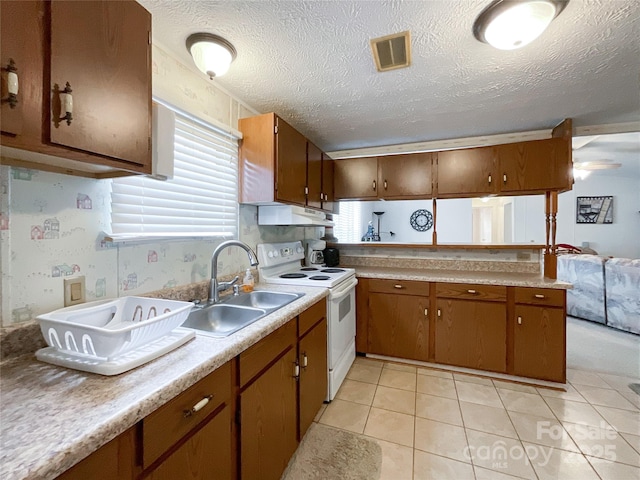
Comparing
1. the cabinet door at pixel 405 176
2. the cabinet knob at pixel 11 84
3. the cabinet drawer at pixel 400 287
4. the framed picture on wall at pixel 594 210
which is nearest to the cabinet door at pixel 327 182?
the cabinet door at pixel 405 176

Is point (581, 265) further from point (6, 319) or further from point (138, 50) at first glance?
point (6, 319)

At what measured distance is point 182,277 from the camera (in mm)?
1579

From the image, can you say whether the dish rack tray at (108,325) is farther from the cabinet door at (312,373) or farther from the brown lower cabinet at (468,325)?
the brown lower cabinet at (468,325)

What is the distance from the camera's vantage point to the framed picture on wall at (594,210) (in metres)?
5.93

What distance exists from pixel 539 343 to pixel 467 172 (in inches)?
62.4

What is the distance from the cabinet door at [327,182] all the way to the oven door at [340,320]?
0.86 metres

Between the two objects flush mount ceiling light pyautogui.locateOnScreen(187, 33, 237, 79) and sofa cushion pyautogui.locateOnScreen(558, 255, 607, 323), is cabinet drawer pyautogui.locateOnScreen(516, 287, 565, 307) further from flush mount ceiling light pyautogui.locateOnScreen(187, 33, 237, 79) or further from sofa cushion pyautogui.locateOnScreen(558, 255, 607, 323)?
flush mount ceiling light pyautogui.locateOnScreen(187, 33, 237, 79)

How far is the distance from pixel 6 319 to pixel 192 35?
1.43m

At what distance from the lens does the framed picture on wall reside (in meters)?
5.93

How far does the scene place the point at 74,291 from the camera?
1083 millimetres

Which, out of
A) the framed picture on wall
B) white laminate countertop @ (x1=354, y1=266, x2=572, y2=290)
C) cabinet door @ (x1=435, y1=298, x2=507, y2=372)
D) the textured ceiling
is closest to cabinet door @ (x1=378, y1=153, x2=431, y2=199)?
the textured ceiling

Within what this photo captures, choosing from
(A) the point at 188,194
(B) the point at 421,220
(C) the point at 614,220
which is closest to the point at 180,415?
(A) the point at 188,194

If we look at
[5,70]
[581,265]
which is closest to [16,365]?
[5,70]

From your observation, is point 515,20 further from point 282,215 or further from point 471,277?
point 471,277
